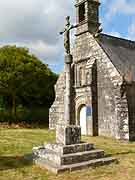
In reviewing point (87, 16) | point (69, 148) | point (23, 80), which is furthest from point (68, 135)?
point (23, 80)

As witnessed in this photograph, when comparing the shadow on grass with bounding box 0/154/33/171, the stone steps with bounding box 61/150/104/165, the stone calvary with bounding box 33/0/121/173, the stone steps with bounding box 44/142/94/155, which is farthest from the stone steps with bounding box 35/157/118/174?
the stone calvary with bounding box 33/0/121/173

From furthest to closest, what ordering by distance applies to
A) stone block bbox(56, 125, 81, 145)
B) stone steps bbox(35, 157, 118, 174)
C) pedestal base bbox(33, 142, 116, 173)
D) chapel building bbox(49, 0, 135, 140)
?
1. chapel building bbox(49, 0, 135, 140)
2. stone block bbox(56, 125, 81, 145)
3. pedestal base bbox(33, 142, 116, 173)
4. stone steps bbox(35, 157, 118, 174)

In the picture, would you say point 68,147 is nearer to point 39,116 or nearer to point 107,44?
point 107,44

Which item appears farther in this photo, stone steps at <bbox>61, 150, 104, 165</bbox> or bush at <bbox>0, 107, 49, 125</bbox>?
bush at <bbox>0, 107, 49, 125</bbox>

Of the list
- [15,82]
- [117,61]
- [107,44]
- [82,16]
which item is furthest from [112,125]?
[15,82]

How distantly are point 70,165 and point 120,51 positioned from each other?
39.5ft

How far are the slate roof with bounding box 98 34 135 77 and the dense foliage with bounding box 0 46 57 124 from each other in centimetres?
1147

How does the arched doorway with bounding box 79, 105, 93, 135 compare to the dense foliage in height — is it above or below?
below

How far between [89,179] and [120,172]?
1.14m

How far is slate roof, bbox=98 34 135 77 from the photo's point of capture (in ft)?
55.8

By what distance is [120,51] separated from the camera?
18.5m

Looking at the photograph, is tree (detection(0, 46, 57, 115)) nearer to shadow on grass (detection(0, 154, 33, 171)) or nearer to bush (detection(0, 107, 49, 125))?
bush (detection(0, 107, 49, 125))

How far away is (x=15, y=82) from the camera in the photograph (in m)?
27.6

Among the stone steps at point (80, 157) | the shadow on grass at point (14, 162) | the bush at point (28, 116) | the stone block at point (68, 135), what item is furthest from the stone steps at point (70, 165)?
the bush at point (28, 116)
